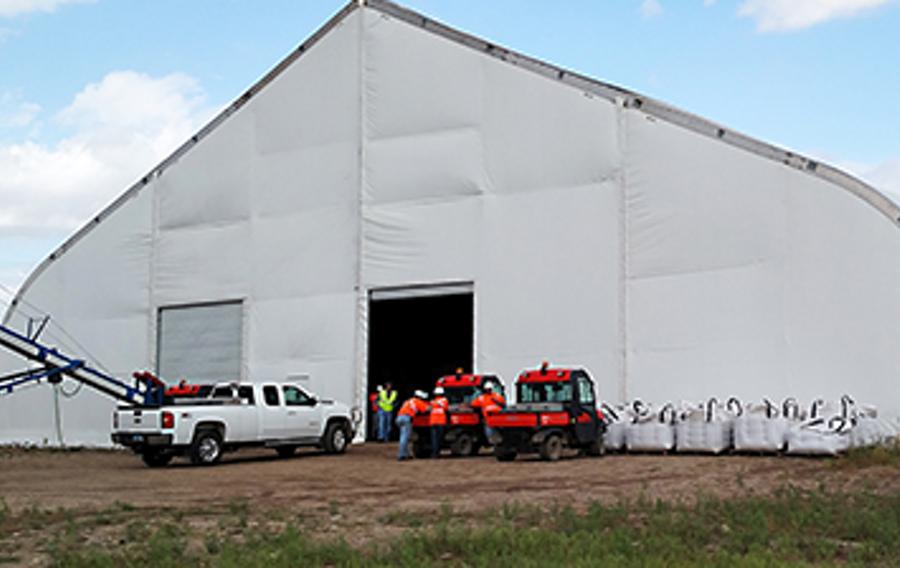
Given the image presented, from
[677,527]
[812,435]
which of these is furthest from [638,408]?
[677,527]

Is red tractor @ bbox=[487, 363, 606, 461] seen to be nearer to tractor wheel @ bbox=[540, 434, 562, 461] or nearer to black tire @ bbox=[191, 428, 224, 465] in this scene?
tractor wheel @ bbox=[540, 434, 562, 461]

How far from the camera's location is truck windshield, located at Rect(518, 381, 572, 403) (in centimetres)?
2312

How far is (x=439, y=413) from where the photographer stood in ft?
80.6

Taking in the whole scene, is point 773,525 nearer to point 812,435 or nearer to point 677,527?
point 677,527

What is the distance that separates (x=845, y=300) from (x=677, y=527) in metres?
12.3

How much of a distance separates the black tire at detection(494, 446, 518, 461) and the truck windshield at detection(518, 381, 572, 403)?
3.80 ft

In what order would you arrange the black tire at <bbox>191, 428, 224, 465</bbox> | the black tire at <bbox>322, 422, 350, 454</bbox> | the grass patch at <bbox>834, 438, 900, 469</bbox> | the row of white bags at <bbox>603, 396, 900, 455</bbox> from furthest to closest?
the black tire at <bbox>322, 422, 350, 454</bbox> → the black tire at <bbox>191, 428, 224, 465</bbox> → the row of white bags at <bbox>603, 396, 900, 455</bbox> → the grass patch at <bbox>834, 438, 900, 469</bbox>

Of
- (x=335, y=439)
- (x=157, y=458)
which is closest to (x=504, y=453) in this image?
(x=335, y=439)

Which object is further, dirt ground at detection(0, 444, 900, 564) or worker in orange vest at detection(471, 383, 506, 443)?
worker in orange vest at detection(471, 383, 506, 443)

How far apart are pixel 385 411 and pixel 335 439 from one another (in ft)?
9.66

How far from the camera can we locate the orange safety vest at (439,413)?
24.6m

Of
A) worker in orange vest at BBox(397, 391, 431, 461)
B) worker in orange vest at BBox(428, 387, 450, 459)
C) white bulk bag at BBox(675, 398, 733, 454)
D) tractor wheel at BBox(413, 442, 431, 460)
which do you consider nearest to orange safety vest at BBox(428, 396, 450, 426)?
worker in orange vest at BBox(428, 387, 450, 459)

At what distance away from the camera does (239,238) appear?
105ft

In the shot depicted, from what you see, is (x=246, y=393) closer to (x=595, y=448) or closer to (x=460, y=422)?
(x=460, y=422)
